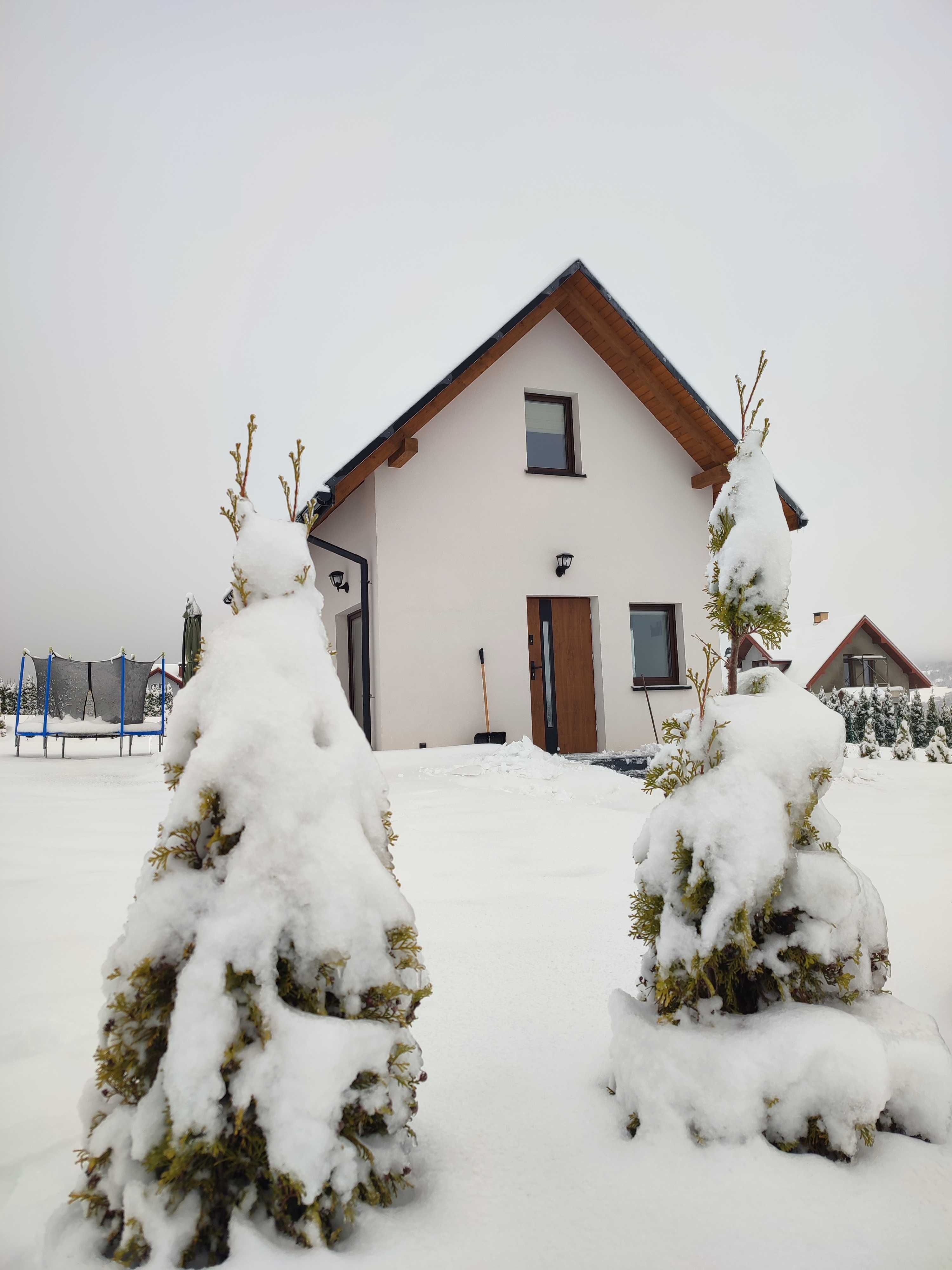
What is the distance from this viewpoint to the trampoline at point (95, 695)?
1015 cm

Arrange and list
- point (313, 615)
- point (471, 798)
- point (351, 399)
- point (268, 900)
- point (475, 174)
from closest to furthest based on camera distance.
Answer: point (268, 900), point (313, 615), point (471, 798), point (475, 174), point (351, 399)

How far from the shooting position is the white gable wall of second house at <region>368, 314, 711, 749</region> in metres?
8.88

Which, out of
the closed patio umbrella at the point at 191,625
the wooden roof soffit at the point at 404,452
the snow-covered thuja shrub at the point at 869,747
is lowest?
the snow-covered thuja shrub at the point at 869,747

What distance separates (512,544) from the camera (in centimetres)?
945

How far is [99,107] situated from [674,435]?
10.7m

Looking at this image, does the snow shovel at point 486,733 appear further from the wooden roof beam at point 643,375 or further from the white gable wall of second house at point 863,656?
the white gable wall of second house at point 863,656

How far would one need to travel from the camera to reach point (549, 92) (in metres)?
17.7

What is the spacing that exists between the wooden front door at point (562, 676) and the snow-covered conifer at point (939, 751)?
5204mm

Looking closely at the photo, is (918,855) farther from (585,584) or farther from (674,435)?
(674,435)

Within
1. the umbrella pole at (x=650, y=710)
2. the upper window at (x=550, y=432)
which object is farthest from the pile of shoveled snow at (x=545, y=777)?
the upper window at (x=550, y=432)

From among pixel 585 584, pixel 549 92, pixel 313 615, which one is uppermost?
pixel 549 92

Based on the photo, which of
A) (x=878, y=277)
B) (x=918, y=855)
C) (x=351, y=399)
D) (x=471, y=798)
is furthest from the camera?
(x=351, y=399)

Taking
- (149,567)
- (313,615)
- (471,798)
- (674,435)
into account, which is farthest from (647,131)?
(313,615)

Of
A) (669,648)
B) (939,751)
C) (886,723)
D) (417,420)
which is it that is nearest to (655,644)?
(669,648)
